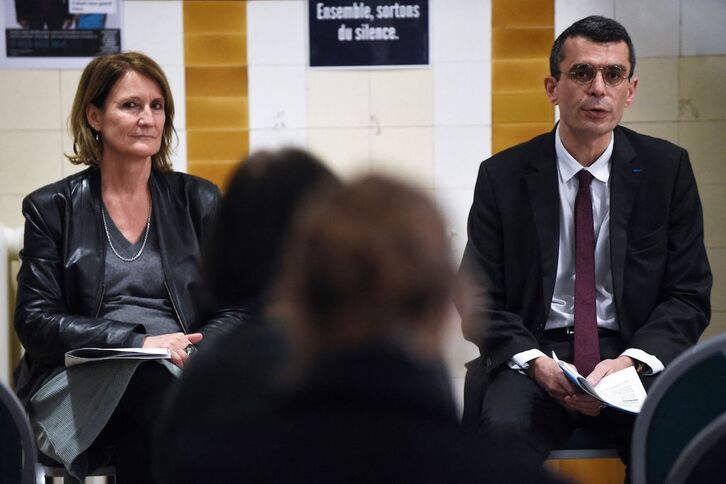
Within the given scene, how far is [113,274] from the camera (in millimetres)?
3020

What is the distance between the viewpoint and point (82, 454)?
8.91 feet

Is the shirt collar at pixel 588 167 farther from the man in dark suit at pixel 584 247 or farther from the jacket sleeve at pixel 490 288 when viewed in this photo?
the jacket sleeve at pixel 490 288

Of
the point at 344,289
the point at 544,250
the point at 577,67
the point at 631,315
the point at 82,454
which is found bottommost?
the point at 82,454

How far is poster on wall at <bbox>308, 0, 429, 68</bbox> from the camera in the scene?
3932mm

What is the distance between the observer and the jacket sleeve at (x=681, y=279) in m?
2.87

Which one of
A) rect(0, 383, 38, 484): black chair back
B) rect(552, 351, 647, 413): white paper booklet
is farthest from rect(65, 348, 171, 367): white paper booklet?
rect(552, 351, 647, 413): white paper booklet

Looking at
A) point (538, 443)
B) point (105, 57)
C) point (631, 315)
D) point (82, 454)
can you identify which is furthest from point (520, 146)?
point (82, 454)

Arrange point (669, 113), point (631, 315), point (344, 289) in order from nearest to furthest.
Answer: point (344, 289) → point (631, 315) → point (669, 113)

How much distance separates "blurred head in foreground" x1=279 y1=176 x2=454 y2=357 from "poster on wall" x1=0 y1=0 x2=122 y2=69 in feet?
10.2

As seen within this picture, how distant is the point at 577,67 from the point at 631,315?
76 centimetres

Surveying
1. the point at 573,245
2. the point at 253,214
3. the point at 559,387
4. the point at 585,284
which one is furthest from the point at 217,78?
the point at 253,214

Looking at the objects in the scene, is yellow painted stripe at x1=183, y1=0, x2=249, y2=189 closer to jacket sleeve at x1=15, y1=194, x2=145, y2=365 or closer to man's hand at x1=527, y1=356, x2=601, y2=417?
jacket sleeve at x1=15, y1=194, x2=145, y2=365

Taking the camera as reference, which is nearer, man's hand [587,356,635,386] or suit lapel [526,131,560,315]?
man's hand [587,356,635,386]

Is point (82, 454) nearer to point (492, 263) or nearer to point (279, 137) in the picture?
point (492, 263)
